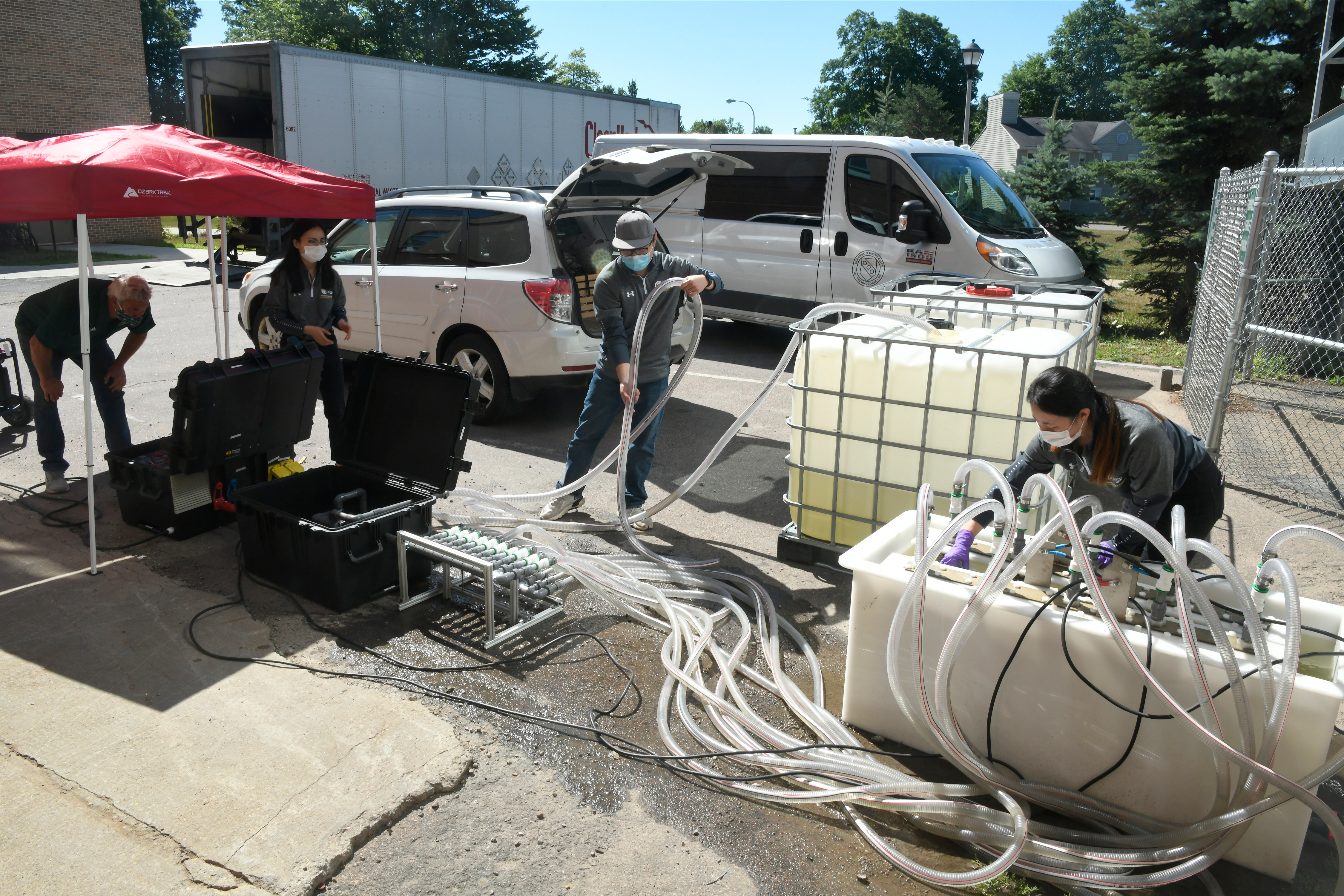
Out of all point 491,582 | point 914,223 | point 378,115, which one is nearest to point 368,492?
point 491,582

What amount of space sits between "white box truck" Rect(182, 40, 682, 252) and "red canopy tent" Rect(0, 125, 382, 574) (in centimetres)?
888

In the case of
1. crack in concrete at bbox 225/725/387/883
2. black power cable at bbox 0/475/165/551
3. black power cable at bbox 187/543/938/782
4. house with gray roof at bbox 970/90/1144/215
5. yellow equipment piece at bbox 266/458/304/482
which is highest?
house with gray roof at bbox 970/90/1144/215

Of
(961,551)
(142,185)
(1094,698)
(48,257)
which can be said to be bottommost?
(1094,698)

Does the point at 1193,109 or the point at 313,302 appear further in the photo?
the point at 1193,109

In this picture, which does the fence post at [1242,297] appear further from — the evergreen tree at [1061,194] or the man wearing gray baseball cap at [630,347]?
the evergreen tree at [1061,194]

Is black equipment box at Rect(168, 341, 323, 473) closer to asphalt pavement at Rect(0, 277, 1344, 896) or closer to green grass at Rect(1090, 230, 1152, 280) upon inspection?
asphalt pavement at Rect(0, 277, 1344, 896)

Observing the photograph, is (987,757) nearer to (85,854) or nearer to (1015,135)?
(85,854)

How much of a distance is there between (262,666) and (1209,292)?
321 inches

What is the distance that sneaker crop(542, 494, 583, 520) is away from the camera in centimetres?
550

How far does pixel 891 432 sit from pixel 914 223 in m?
4.97

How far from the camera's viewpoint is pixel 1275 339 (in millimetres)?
7852

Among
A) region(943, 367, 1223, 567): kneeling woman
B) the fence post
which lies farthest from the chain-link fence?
region(943, 367, 1223, 567): kneeling woman

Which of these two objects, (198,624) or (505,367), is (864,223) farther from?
(198,624)

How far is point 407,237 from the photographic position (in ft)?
24.9
